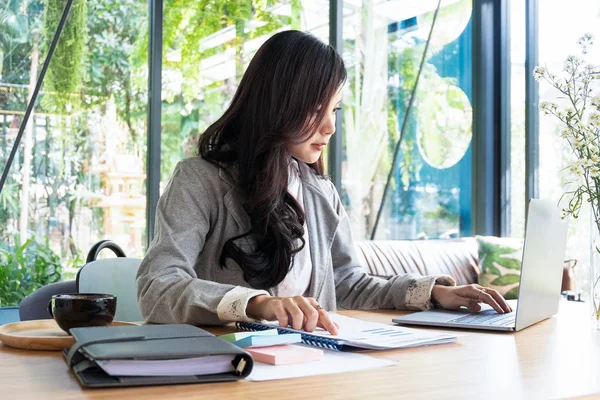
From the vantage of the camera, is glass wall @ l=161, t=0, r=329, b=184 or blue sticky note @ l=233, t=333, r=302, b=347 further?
A: glass wall @ l=161, t=0, r=329, b=184

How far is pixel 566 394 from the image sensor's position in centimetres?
95

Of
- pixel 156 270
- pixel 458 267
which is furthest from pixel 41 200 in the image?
pixel 156 270

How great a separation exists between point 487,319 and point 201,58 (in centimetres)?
318

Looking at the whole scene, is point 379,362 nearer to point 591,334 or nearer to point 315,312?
point 315,312

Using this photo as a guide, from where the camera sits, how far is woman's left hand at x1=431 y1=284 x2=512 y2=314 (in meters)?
1.69

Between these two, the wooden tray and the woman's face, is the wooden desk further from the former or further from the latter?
the woman's face

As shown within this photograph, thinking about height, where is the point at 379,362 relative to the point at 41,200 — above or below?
below

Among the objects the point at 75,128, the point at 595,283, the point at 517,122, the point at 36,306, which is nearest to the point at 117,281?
the point at 36,306

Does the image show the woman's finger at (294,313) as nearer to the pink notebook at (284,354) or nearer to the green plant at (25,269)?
the pink notebook at (284,354)

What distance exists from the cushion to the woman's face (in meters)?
2.39

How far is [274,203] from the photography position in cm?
181

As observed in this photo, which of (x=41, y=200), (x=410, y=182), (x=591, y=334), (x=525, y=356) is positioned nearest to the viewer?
(x=525, y=356)

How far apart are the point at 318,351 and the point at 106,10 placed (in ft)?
11.2

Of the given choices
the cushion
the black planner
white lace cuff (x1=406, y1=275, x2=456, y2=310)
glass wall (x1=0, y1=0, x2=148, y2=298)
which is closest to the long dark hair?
white lace cuff (x1=406, y1=275, x2=456, y2=310)
